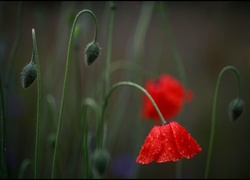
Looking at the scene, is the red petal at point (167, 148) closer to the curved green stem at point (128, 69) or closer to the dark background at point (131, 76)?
the curved green stem at point (128, 69)

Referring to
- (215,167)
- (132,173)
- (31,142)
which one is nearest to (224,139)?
(215,167)

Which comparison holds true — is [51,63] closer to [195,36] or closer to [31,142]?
[31,142]

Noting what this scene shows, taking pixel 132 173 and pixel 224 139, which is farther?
pixel 224 139

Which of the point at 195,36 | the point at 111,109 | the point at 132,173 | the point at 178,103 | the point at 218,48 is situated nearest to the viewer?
the point at 178,103

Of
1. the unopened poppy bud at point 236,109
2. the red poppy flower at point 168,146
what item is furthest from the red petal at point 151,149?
the unopened poppy bud at point 236,109

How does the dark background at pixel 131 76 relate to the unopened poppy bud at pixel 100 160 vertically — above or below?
above

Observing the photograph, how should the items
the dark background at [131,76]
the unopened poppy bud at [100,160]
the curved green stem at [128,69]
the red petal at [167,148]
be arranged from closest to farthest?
the red petal at [167,148] → the unopened poppy bud at [100,160] → the curved green stem at [128,69] → the dark background at [131,76]
